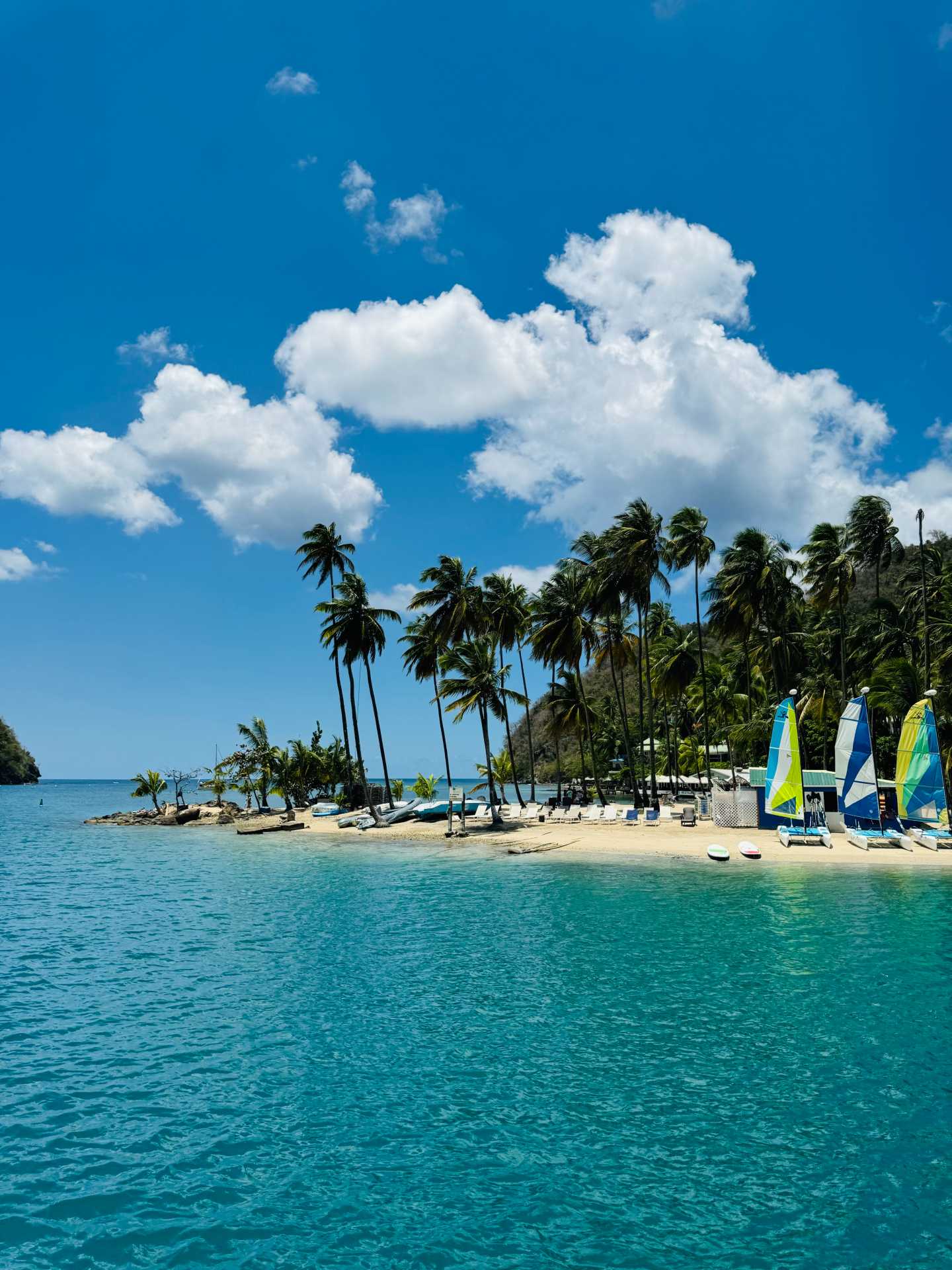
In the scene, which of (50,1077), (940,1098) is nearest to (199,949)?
(50,1077)

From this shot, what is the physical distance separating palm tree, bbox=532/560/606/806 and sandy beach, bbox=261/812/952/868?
11732mm

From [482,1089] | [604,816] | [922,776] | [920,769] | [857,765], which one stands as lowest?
[604,816]

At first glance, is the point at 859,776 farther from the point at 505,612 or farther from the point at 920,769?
the point at 505,612

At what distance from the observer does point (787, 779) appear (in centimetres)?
3916

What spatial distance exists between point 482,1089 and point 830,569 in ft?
164

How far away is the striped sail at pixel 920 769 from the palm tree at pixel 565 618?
2289 cm

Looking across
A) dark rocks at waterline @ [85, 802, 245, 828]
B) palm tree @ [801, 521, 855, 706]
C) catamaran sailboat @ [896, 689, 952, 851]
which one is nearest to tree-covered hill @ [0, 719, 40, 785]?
dark rocks at waterline @ [85, 802, 245, 828]

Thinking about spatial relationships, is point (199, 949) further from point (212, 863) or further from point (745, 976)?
point (212, 863)

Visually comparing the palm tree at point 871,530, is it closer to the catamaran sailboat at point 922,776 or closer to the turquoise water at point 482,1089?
the catamaran sailboat at point 922,776

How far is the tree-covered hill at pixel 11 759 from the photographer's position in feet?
581

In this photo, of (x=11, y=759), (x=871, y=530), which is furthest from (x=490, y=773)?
(x=11, y=759)

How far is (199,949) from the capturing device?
21.7 meters

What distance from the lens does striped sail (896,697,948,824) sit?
37.2m

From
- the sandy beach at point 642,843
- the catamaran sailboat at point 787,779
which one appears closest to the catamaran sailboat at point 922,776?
the sandy beach at point 642,843
